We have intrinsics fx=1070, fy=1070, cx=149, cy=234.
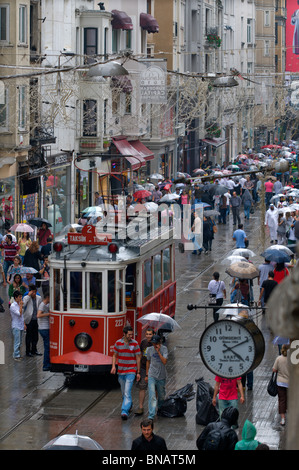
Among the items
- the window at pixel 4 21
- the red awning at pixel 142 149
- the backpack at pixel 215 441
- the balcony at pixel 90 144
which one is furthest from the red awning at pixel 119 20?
the backpack at pixel 215 441

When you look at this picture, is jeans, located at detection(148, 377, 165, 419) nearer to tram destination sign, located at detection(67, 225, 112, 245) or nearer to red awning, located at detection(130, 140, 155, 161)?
tram destination sign, located at detection(67, 225, 112, 245)

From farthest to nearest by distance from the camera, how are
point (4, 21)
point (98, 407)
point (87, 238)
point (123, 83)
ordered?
point (123, 83), point (4, 21), point (87, 238), point (98, 407)

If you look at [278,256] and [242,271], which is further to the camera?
[278,256]

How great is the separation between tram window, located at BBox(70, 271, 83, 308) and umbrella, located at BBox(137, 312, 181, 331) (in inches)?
42.3

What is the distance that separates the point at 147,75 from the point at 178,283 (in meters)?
10.4

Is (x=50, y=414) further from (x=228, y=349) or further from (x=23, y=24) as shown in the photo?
(x=23, y=24)

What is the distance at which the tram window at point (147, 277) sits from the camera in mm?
19719

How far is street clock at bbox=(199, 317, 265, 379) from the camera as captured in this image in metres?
13.7

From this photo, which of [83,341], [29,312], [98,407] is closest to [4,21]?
[29,312]

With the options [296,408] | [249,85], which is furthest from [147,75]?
[249,85]

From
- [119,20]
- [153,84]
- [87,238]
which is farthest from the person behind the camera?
[119,20]

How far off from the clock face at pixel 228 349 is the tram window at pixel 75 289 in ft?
14.4

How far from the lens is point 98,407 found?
17.0 meters

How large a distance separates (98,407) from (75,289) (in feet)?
6.95
